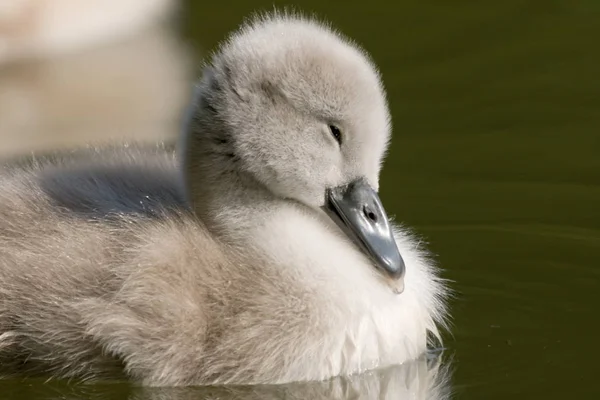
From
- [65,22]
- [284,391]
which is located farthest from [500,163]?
[65,22]

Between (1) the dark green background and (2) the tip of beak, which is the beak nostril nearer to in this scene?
(2) the tip of beak

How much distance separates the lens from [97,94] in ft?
24.8

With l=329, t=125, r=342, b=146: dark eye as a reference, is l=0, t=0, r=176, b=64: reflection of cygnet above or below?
above

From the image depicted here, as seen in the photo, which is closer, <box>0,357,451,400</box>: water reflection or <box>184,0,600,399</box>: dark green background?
<box>0,357,451,400</box>: water reflection

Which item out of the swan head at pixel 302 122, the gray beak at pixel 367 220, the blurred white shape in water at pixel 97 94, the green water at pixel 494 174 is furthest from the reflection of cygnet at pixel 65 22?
the gray beak at pixel 367 220

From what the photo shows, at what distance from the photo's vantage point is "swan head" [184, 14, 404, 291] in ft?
15.8

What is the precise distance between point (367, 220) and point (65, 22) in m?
3.47

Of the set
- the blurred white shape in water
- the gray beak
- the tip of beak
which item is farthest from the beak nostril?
the blurred white shape in water

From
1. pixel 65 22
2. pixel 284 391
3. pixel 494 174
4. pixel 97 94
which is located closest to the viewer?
pixel 284 391

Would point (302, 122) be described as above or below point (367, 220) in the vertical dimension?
above

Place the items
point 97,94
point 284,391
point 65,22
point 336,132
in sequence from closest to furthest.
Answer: point 284,391, point 336,132, point 97,94, point 65,22

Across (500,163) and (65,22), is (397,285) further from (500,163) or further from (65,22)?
(65,22)

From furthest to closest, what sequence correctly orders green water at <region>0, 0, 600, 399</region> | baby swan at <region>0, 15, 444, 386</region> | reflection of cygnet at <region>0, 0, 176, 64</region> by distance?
1. reflection of cygnet at <region>0, 0, 176, 64</region>
2. green water at <region>0, 0, 600, 399</region>
3. baby swan at <region>0, 15, 444, 386</region>

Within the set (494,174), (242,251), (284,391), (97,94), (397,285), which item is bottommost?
(284,391)
